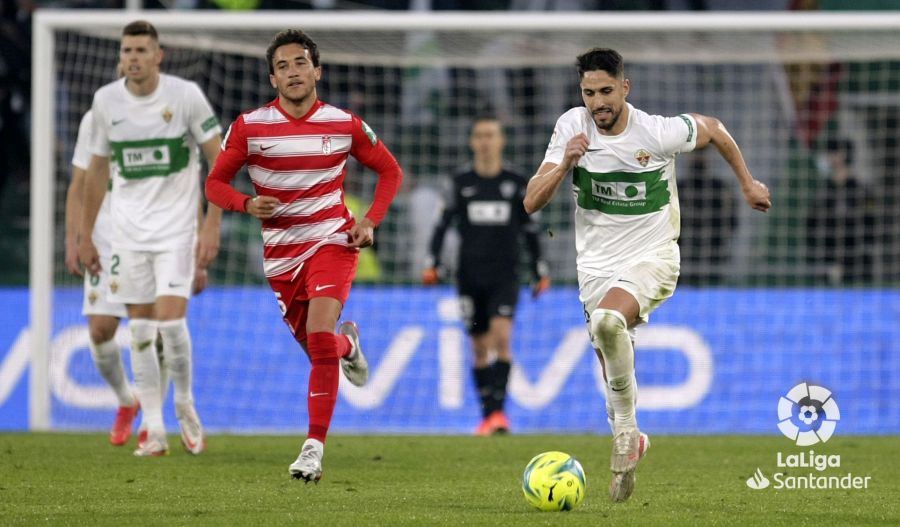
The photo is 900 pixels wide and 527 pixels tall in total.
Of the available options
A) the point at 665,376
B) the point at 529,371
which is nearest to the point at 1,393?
the point at 529,371

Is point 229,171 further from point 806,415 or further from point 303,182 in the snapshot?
point 806,415

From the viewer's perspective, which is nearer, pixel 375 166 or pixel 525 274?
pixel 375 166

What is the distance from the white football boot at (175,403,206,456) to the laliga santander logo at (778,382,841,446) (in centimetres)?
422

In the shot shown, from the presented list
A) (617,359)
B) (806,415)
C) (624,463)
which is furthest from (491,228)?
(624,463)

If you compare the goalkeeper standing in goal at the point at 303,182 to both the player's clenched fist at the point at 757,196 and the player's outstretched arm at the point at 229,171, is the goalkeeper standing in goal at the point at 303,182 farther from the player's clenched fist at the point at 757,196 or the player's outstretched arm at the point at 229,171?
the player's clenched fist at the point at 757,196

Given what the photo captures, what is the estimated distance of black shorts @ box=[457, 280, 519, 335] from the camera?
12.5 m

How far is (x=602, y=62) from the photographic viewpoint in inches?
283

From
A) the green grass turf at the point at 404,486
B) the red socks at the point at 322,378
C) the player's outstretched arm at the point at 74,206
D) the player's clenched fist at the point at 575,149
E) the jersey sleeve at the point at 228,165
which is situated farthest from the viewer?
the player's outstretched arm at the point at 74,206

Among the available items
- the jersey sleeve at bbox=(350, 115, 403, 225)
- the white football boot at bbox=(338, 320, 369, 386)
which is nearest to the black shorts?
the white football boot at bbox=(338, 320, 369, 386)

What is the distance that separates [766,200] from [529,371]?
6618 millimetres

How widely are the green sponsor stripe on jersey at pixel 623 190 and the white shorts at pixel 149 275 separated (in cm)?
288

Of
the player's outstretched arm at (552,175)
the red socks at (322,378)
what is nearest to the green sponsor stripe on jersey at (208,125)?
the red socks at (322,378)

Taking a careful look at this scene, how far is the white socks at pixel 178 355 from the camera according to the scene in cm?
924

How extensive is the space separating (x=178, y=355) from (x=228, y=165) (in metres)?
1.91
